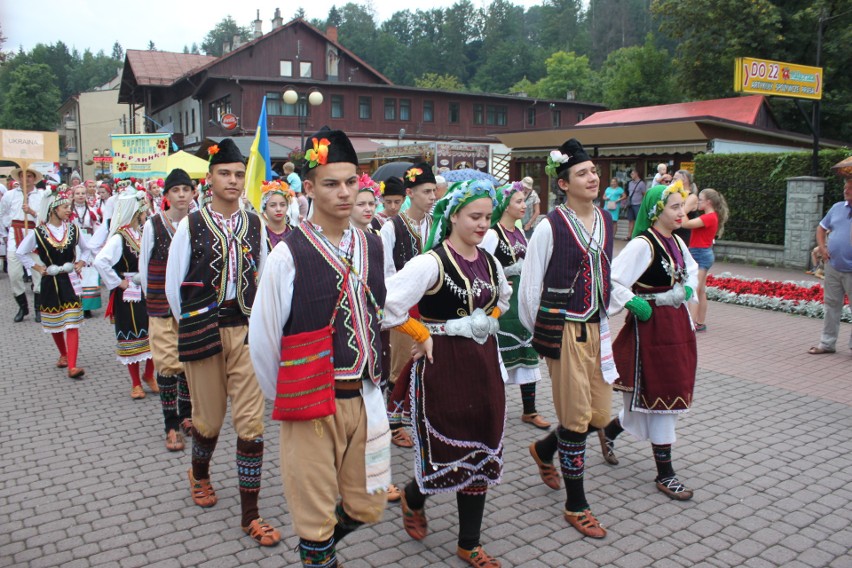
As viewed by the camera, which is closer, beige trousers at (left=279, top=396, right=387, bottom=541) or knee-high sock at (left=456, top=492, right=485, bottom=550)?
beige trousers at (left=279, top=396, right=387, bottom=541)

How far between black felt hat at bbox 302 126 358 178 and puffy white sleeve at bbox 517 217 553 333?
5.21 feet

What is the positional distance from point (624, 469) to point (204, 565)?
2.97 metres

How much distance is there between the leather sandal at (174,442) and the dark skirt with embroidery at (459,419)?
2663mm

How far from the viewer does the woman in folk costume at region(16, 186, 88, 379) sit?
8055 millimetres

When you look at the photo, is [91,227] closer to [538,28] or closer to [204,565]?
[204,565]

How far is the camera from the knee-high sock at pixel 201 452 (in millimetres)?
4422

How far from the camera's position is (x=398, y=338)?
6.00 metres

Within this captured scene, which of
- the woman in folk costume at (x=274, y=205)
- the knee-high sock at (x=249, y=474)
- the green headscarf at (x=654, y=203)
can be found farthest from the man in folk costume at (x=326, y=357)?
the woman in folk costume at (x=274, y=205)

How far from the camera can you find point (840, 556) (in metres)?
3.91

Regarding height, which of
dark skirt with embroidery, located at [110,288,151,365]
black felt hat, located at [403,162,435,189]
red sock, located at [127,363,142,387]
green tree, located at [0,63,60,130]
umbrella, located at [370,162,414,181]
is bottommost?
red sock, located at [127,363,142,387]

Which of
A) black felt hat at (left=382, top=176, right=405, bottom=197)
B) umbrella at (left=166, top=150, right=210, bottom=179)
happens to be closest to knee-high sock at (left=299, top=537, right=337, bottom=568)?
black felt hat at (left=382, top=176, right=405, bottom=197)

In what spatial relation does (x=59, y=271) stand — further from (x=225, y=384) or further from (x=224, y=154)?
(x=225, y=384)

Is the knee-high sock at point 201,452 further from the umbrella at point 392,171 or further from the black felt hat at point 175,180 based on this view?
the umbrella at point 392,171

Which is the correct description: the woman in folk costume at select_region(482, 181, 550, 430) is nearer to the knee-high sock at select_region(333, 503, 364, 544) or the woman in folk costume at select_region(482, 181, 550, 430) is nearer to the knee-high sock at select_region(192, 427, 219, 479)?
the knee-high sock at select_region(192, 427, 219, 479)
